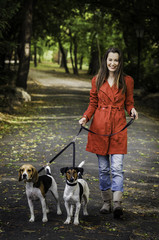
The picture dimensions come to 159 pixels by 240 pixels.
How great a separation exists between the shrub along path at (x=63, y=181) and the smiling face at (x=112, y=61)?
6.90 feet

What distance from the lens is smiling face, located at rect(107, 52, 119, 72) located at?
5079mm

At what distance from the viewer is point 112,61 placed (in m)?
5.10

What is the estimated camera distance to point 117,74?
5.13 m

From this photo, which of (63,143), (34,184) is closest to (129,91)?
(34,184)

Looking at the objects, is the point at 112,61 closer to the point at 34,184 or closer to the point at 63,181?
the point at 34,184

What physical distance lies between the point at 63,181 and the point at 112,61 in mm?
2891

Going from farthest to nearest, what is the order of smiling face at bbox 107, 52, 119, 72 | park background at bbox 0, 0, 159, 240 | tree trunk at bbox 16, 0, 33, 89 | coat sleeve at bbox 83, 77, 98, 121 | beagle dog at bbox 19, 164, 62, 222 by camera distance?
1. tree trunk at bbox 16, 0, 33, 89
2. coat sleeve at bbox 83, 77, 98, 121
3. smiling face at bbox 107, 52, 119, 72
4. park background at bbox 0, 0, 159, 240
5. beagle dog at bbox 19, 164, 62, 222

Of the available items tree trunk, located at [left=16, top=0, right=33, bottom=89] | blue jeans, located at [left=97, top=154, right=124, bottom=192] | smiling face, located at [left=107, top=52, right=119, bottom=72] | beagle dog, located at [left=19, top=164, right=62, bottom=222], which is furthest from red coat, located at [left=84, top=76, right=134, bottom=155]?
tree trunk, located at [left=16, top=0, right=33, bottom=89]

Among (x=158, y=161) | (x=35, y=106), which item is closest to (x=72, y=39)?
(x=35, y=106)

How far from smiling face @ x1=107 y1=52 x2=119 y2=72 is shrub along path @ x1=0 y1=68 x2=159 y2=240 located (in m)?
2.10

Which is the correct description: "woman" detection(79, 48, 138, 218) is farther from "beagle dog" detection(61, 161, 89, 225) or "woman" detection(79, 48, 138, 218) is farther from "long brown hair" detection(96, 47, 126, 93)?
"beagle dog" detection(61, 161, 89, 225)

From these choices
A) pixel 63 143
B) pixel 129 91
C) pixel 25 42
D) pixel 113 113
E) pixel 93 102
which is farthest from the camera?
pixel 25 42

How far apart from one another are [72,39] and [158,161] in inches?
1580

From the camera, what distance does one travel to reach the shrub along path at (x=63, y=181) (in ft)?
15.2
